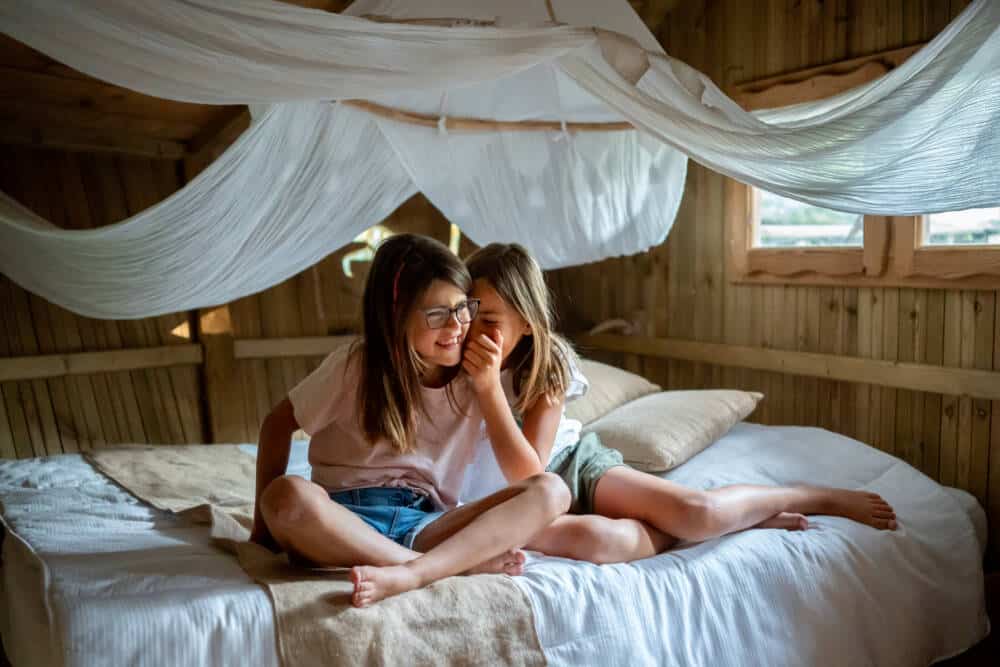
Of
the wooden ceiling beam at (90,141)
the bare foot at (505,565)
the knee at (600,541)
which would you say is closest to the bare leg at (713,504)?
the knee at (600,541)

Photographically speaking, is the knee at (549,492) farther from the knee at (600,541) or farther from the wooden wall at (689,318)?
the wooden wall at (689,318)

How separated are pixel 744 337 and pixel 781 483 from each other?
92 cm

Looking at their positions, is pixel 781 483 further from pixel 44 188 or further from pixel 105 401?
pixel 44 188

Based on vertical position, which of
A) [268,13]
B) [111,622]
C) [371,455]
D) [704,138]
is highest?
[268,13]

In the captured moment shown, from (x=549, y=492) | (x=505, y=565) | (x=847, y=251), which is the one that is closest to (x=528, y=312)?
(x=549, y=492)

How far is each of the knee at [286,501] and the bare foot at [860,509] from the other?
4.18ft

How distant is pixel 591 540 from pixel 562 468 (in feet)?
1.02

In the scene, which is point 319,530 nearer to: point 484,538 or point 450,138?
point 484,538

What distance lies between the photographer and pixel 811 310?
282cm

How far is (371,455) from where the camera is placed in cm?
168

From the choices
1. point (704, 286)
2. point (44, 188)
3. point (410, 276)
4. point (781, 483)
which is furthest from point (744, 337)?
point (44, 188)

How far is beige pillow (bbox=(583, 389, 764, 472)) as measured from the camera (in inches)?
91.4

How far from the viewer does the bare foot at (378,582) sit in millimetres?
1393

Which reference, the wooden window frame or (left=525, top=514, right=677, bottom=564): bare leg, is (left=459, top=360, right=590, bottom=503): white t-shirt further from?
the wooden window frame
